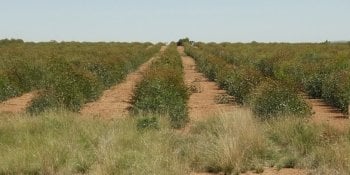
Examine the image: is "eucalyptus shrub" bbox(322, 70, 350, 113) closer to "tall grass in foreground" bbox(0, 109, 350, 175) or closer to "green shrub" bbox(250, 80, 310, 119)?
"green shrub" bbox(250, 80, 310, 119)

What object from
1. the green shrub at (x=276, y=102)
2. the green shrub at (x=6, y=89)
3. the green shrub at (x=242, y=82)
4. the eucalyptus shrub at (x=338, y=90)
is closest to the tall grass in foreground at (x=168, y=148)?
the green shrub at (x=276, y=102)

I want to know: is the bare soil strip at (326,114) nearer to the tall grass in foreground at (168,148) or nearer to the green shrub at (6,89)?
the tall grass in foreground at (168,148)

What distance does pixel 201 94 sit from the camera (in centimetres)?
2234

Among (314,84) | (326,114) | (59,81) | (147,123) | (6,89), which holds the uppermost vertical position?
(59,81)

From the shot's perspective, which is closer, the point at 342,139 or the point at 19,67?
the point at 342,139

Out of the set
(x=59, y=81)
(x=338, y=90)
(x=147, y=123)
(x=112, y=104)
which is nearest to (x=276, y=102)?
(x=338, y=90)

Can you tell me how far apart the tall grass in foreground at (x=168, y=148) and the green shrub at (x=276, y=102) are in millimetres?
2380

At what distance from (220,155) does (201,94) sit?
44.0 feet

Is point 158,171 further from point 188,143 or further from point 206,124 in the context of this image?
point 206,124

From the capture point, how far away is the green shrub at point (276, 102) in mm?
13953

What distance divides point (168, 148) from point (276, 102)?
5516 mm

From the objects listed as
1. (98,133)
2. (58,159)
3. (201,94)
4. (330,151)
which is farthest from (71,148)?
(201,94)

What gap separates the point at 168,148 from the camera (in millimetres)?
9586

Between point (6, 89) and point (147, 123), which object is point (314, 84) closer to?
point (147, 123)
